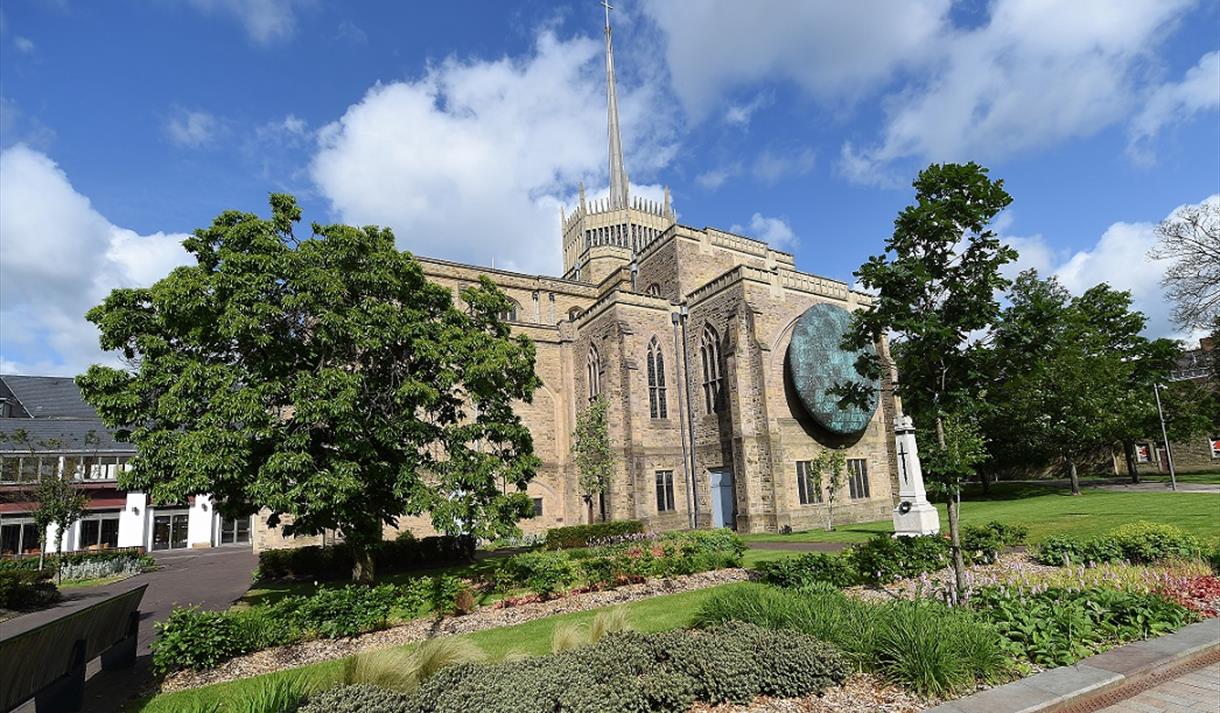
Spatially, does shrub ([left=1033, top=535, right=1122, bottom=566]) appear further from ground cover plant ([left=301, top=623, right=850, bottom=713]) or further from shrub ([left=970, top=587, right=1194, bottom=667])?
ground cover plant ([left=301, top=623, right=850, bottom=713])

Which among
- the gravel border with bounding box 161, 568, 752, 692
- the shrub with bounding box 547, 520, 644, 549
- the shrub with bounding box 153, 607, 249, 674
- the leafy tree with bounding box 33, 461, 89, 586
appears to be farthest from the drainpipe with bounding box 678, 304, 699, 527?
the leafy tree with bounding box 33, 461, 89, 586

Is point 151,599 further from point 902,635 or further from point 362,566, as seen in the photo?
point 902,635

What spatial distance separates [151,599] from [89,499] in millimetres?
23961

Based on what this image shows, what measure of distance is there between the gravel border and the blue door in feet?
41.5

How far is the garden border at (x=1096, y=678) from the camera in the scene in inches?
190

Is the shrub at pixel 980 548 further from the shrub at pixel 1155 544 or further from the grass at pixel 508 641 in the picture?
the grass at pixel 508 641

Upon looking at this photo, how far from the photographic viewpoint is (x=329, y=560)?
62.1 feet

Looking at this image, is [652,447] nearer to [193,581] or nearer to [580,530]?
[580,530]

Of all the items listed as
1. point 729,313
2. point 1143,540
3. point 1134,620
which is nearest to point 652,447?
point 729,313

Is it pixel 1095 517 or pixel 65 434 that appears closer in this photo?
pixel 1095 517

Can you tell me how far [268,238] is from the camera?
1289 centimetres

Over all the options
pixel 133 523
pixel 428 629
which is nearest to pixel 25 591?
pixel 428 629

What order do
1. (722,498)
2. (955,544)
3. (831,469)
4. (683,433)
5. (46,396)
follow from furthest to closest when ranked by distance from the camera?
(46,396)
(683,433)
(722,498)
(831,469)
(955,544)

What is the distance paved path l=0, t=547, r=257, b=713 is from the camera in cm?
814
